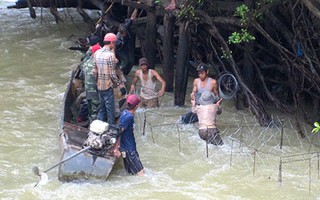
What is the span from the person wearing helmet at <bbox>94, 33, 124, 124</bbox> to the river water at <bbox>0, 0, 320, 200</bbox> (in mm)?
840

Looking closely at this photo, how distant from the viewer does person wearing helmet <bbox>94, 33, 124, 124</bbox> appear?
8.81m

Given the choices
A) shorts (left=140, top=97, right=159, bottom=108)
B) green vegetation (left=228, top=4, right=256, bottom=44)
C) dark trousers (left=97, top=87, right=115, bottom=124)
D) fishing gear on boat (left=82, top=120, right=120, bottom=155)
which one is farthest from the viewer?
shorts (left=140, top=97, right=159, bottom=108)

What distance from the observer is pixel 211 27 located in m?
10.7

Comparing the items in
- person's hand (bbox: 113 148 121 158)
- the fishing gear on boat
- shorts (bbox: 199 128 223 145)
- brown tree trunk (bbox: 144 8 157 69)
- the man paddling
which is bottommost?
shorts (bbox: 199 128 223 145)

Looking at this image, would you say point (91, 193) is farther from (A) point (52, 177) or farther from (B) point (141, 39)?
(B) point (141, 39)

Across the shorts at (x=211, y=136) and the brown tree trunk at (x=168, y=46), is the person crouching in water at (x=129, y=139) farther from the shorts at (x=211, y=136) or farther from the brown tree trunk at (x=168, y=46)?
the brown tree trunk at (x=168, y=46)

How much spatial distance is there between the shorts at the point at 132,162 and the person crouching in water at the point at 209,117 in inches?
60.6

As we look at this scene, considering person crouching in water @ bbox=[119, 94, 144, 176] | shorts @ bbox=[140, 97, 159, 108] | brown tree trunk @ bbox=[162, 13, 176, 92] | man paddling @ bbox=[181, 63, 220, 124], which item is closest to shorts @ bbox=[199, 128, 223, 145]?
man paddling @ bbox=[181, 63, 220, 124]

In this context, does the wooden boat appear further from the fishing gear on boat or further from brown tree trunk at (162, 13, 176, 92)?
brown tree trunk at (162, 13, 176, 92)

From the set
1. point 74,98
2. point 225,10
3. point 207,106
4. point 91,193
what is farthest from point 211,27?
point 91,193

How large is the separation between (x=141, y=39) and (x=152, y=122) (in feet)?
11.8

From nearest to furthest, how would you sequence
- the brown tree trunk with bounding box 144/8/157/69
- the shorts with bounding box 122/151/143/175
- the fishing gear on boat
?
the fishing gear on boat
the shorts with bounding box 122/151/143/175
the brown tree trunk with bounding box 144/8/157/69

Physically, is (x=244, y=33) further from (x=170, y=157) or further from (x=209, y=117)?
(x=170, y=157)

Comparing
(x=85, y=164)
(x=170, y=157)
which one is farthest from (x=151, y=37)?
(x=85, y=164)
